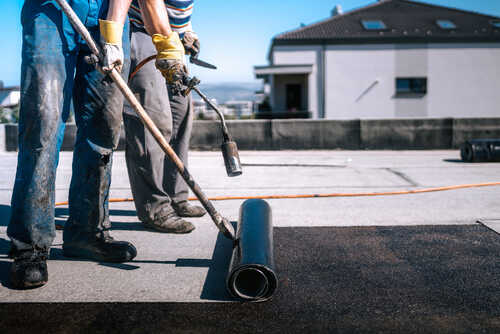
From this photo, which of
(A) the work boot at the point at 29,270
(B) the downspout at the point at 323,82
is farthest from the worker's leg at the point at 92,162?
(B) the downspout at the point at 323,82

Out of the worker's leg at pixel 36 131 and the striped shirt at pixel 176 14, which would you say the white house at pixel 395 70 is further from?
the worker's leg at pixel 36 131

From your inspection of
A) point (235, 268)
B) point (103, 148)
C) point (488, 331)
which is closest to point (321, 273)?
point (235, 268)

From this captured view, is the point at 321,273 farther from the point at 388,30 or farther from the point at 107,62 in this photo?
the point at 388,30

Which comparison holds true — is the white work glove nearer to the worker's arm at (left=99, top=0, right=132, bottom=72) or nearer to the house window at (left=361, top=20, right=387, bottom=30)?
the worker's arm at (left=99, top=0, right=132, bottom=72)

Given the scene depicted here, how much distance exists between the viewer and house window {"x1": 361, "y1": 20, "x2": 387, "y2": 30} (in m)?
26.8

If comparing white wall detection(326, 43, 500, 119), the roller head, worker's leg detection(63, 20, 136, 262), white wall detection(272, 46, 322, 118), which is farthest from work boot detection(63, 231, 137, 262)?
white wall detection(272, 46, 322, 118)

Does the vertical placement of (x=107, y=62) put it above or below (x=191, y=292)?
above

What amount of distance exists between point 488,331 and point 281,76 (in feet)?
89.8

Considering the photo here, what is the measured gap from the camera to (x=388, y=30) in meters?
26.5

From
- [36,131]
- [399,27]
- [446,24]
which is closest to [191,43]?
[36,131]

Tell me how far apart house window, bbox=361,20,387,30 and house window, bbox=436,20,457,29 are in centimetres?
351

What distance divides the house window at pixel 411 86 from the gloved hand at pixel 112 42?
25.5m

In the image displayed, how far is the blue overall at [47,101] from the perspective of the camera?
2246 millimetres

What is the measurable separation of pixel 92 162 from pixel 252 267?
3.94 feet
